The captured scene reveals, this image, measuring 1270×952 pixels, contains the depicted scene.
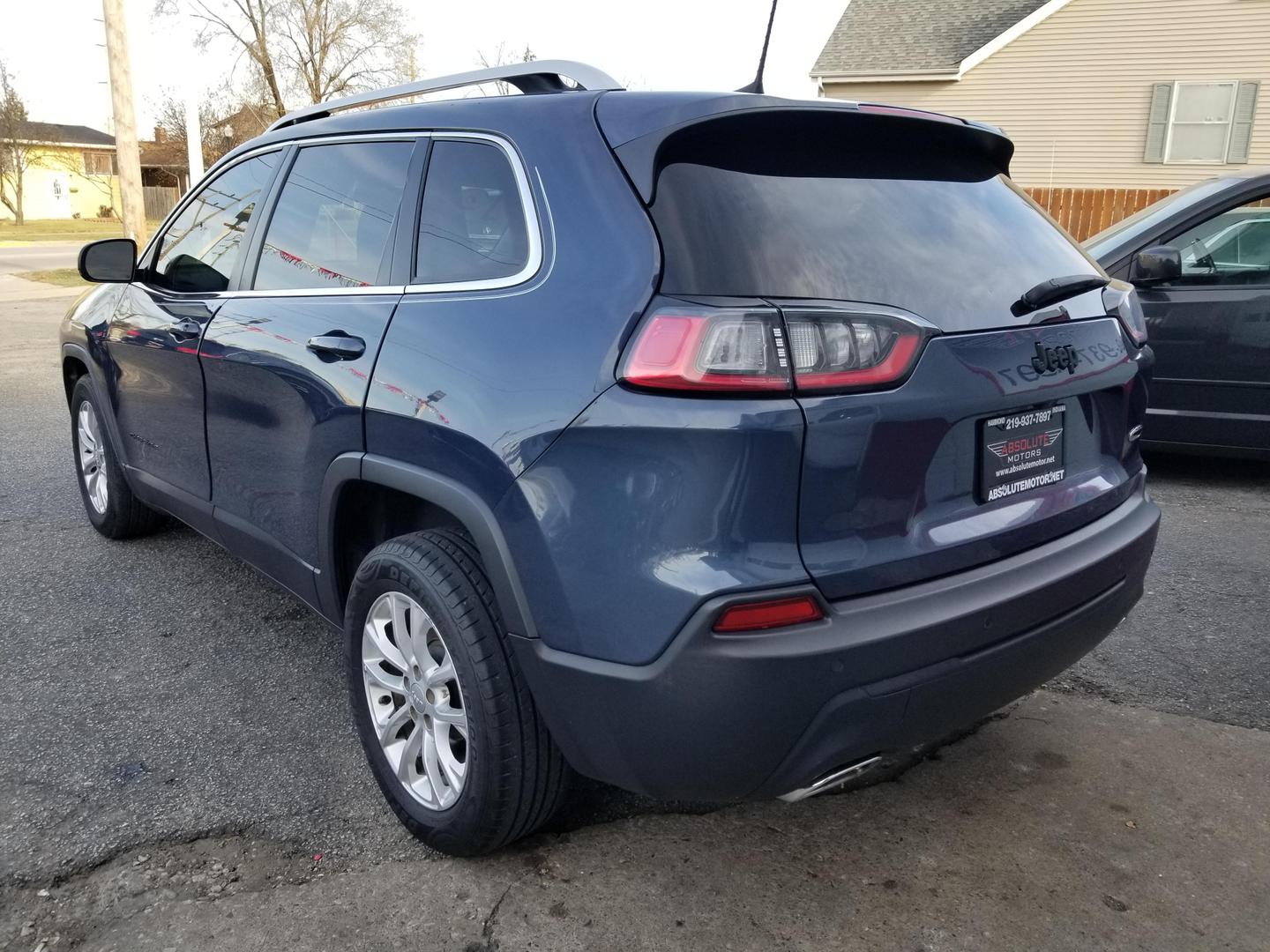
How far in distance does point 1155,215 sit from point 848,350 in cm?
461

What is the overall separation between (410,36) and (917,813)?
34462mm

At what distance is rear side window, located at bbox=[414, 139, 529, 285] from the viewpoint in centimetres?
236

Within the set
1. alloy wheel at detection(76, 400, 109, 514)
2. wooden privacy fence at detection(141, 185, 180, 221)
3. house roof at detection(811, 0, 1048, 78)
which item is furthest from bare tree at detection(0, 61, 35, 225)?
alloy wheel at detection(76, 400, 109, 514)

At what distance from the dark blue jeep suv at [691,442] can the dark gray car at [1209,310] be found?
3.13 metres

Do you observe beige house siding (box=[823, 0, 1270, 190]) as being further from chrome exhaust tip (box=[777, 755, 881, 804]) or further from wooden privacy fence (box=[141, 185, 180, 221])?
wooden privacy fence (box=[141, 185, 180, 221])

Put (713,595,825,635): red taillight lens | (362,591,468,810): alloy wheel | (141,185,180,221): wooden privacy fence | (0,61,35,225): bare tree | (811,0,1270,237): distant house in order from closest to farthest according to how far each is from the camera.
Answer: (713,595,825,635): red taillight lens → (362,591,468,810): alloy wheel → (811,0,1270,237): distant house → (141,185,180,221): wooden privacy fence → (0,61,35,225): bare tree

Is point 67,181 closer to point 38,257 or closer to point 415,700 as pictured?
point 38,257

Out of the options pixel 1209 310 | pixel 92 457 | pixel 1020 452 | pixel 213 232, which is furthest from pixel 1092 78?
pixel 1020 452

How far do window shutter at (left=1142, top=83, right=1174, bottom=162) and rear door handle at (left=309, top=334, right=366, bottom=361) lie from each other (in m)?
21.4

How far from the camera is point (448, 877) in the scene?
2469 millimetres

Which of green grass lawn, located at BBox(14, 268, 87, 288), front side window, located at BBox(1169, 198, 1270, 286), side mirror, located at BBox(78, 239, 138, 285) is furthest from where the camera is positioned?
green grass lawn, located at BBox(14, 268, 87, 288)

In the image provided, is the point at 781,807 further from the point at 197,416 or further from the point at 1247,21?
the point at 1247,21

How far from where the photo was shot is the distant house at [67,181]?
6550 cm

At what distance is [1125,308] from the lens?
2.74m
